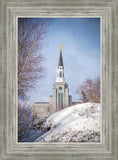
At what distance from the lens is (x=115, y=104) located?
176 centimetres

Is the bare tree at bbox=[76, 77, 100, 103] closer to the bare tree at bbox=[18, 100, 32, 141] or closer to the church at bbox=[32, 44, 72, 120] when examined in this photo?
the church at bbox=[32, 44, 72, 120]

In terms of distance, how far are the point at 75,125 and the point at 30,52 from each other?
38.4 inches

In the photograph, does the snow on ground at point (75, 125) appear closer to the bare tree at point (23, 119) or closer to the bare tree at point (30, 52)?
the bare tree at point (23, 119)

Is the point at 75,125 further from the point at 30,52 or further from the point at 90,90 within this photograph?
the point at 30,52

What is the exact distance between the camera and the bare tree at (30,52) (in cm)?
184

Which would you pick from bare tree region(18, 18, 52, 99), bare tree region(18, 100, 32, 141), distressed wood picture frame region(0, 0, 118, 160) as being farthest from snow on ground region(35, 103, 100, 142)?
bare tree region(18, 18, 52, 99)

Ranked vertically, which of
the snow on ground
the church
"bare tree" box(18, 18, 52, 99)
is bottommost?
the snow on ground

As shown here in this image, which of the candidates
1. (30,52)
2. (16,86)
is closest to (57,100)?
(16,86)

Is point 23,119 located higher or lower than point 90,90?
lower

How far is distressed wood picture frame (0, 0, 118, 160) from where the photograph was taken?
175 centimetres

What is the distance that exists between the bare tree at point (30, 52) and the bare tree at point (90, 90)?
0.49 meters

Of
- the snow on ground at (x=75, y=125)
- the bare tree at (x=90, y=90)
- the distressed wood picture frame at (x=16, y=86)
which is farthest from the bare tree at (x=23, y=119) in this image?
the bare tree at (x=90, y=90)

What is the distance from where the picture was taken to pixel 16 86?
5.91 feet

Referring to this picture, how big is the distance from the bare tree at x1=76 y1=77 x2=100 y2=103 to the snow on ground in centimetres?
7
